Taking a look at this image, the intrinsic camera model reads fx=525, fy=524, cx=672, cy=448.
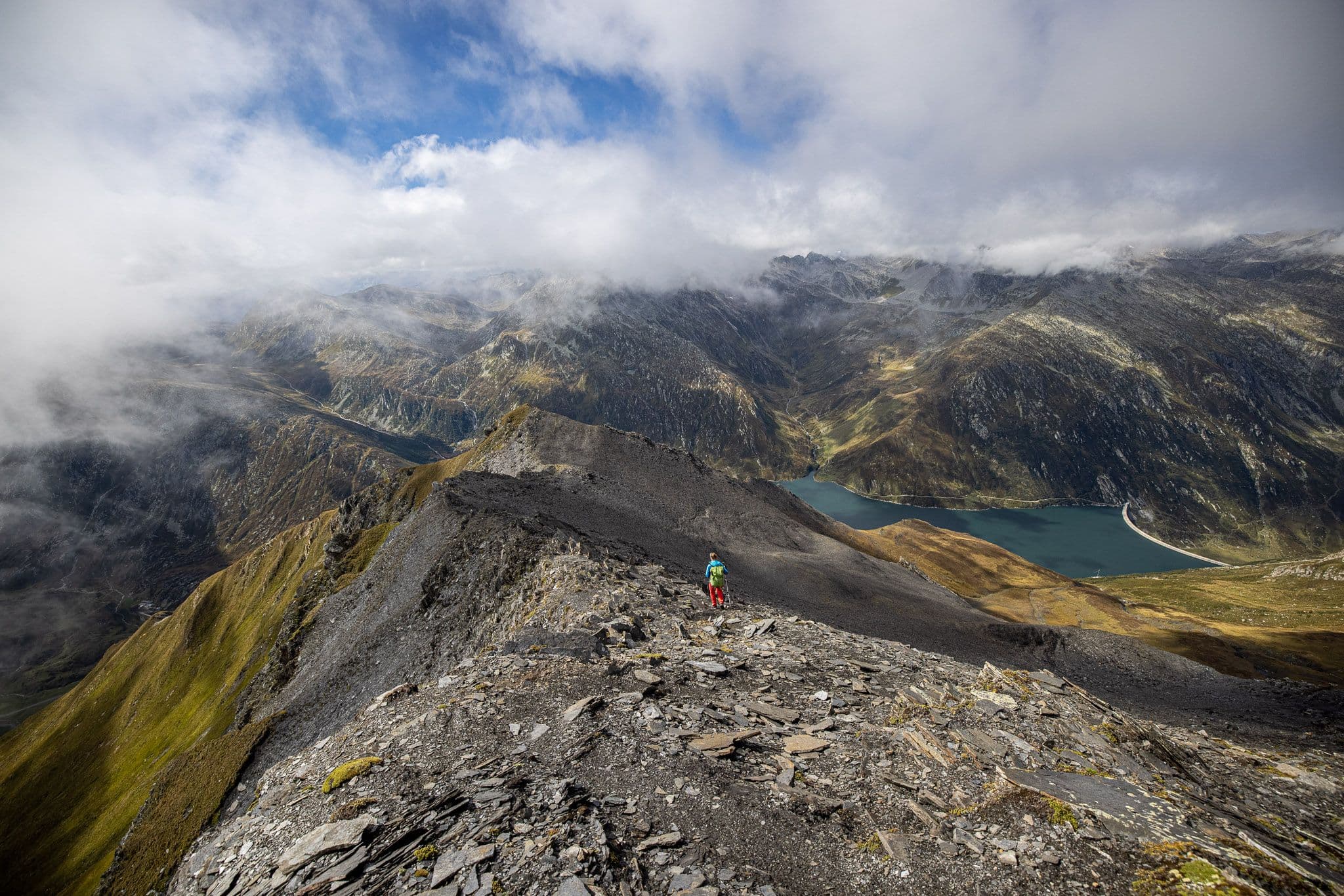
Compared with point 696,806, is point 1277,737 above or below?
below

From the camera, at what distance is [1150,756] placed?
51.8ft

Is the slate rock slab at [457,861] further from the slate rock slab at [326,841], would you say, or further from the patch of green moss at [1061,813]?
the patch of green moss at [1061,813]

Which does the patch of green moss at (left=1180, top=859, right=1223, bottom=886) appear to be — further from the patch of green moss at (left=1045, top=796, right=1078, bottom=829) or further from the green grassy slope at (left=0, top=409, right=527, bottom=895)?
the green grassy slope at (left=0, top=409, right=527, bottom=895)

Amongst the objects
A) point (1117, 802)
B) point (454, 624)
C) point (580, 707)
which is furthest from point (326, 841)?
point (454, 624)

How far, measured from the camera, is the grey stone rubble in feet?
32.8

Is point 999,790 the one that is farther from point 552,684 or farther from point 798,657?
point 552,684

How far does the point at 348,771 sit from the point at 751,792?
11524 mm

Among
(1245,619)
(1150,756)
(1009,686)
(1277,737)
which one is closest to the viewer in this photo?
(1150,756)

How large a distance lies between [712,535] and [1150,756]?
47.8 meters

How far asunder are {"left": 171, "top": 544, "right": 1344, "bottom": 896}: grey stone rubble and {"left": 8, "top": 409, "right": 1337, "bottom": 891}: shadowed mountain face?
2.97 meters

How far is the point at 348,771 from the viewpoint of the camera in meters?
15.1

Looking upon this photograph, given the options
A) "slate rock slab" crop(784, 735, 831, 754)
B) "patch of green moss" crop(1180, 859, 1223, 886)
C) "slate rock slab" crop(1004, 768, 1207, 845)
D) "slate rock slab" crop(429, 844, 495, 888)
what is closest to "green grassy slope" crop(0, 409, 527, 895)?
"slate rock slab" crop(429, 844, 495, 888)

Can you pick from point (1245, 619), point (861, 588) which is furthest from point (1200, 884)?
point (1245, 619)

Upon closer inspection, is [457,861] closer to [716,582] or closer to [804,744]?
[804,744]
